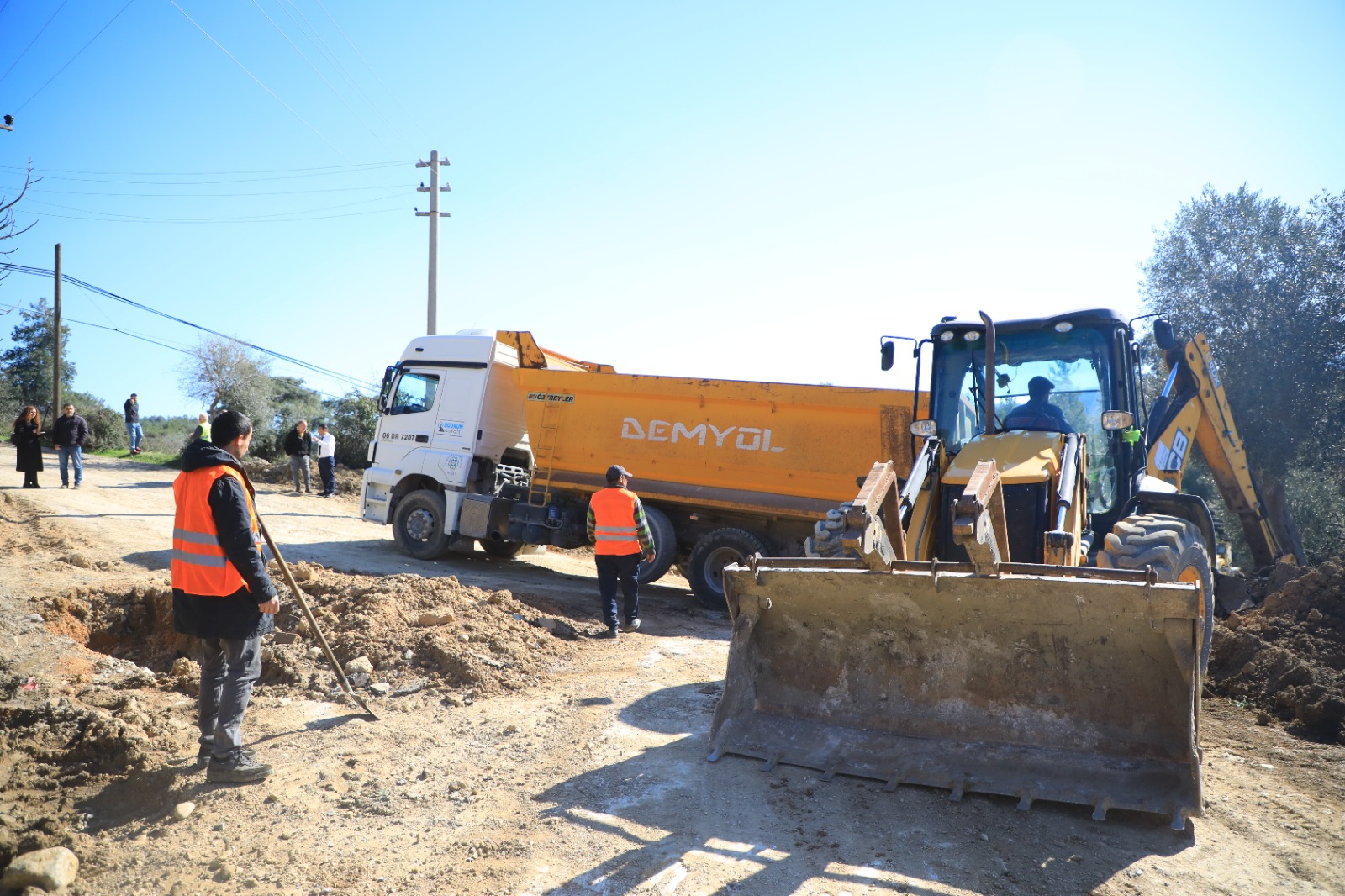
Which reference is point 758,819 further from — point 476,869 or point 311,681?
point 311,681

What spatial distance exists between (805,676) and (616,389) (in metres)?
6.21

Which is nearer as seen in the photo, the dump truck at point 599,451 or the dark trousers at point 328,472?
the dump truck at point 599,451

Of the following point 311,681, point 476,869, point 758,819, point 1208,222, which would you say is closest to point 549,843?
point 476,869

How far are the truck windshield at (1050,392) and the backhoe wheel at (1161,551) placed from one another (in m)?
0.85

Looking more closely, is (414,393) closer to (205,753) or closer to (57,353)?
(205,753)

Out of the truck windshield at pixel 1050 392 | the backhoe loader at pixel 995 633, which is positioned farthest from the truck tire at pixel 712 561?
the backhoe loader at pixel 995 633

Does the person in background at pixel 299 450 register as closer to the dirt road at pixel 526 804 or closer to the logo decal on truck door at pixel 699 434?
the logo decal on truck door at pixel 699 434

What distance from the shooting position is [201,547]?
4.04m

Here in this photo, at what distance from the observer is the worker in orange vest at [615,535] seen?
741cm

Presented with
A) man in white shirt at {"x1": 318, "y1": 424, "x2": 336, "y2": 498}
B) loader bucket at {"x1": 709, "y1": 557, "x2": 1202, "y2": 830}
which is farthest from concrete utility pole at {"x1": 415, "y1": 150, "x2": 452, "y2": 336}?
loader bucket at {"x1": 709, "y1": 557, "x2": 1202, "y2": 830}

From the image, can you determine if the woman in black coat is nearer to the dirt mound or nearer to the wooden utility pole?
the wooden utility pole

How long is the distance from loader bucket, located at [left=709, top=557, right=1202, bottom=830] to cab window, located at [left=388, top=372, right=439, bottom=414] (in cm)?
791

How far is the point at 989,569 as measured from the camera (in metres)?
4.02

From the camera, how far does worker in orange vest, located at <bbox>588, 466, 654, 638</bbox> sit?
7410 mm
